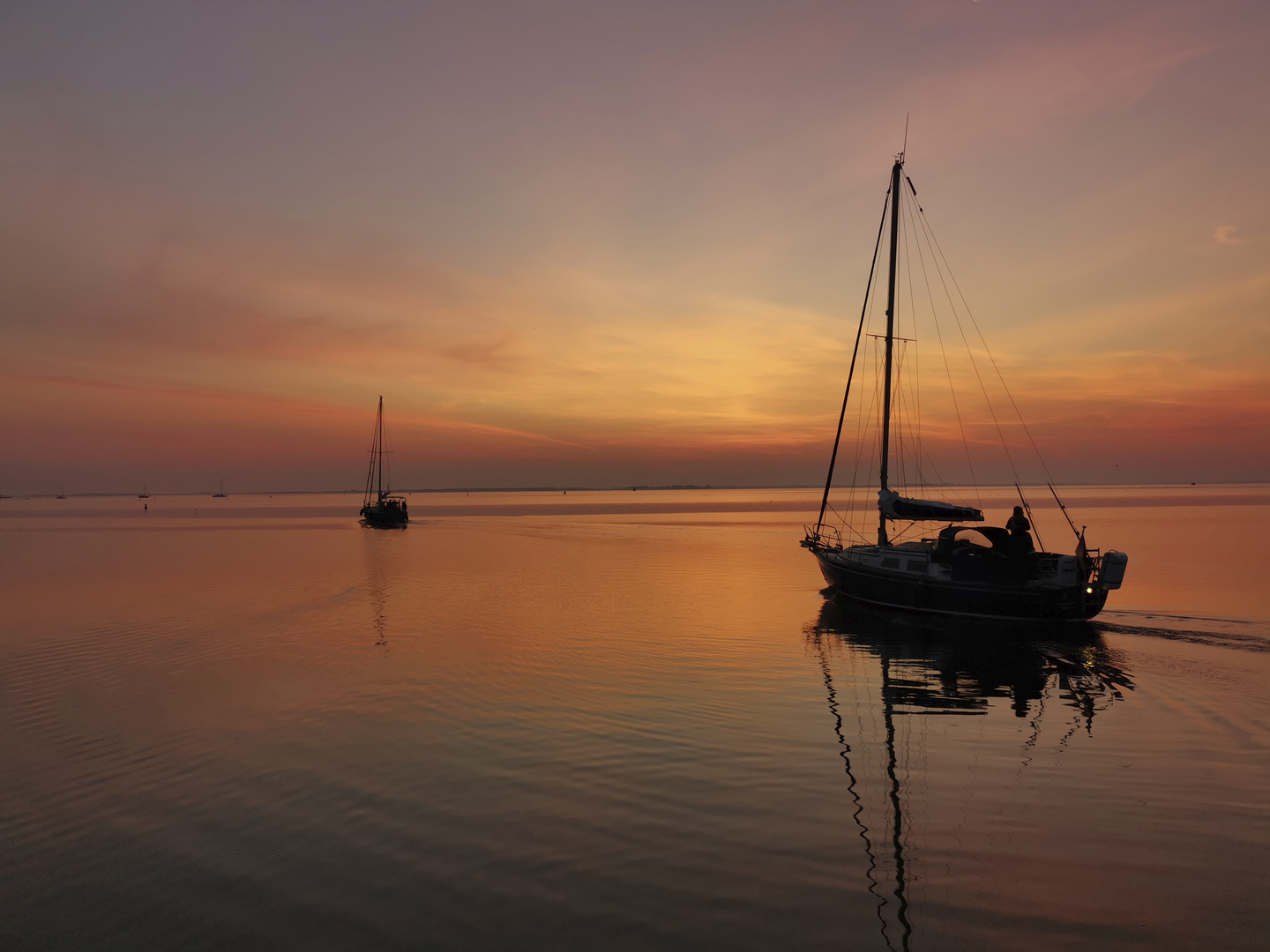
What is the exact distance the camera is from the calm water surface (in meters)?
7.22

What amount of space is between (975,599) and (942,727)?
11859 millimetres

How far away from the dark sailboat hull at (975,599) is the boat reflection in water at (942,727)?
622 mm

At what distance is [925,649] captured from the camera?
21359mm

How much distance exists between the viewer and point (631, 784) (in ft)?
34.8

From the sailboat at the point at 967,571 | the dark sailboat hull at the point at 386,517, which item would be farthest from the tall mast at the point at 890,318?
the dark sailboat hull at the point at 386,517

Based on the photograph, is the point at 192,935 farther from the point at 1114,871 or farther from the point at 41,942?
the point at 1114,871

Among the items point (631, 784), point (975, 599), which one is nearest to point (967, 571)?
point (975, 599)

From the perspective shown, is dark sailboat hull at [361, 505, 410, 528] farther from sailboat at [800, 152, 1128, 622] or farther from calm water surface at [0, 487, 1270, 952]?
sailboat at [800, 152, 1128, 622]

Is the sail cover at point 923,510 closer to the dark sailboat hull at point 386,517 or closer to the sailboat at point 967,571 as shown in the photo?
the sailboat at point 967,571

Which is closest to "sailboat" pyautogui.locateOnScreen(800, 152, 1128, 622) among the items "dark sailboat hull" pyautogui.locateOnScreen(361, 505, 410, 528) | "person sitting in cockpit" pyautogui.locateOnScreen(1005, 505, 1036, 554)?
"person sitting in cockpit" pyautogui.locateOnScreen(1005, 505, 1036, 554)

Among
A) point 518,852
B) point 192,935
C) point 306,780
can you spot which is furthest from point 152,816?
point 518,852

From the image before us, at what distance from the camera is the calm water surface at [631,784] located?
23.7ft

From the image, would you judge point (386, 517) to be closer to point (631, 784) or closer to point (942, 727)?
point (942, 727)

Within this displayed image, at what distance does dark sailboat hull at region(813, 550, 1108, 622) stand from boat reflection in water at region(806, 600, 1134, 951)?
0.62m
